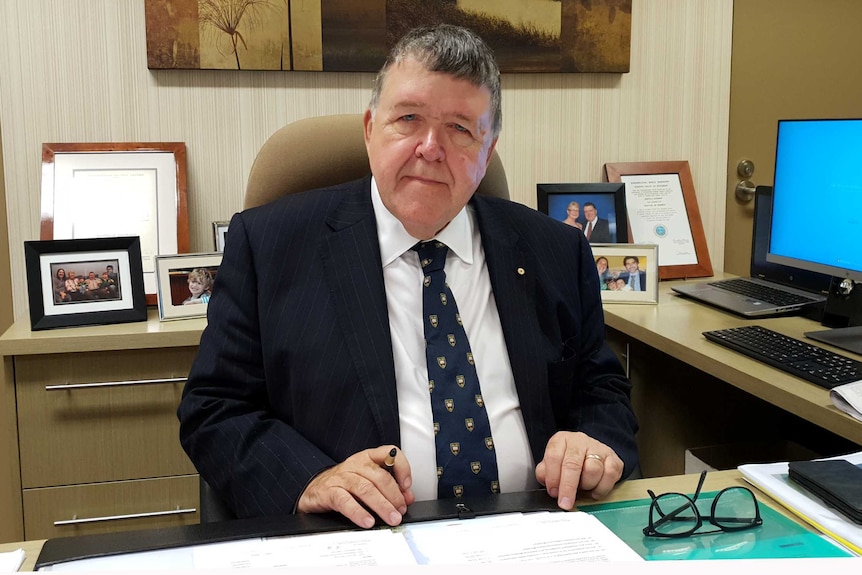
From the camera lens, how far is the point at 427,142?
124cm

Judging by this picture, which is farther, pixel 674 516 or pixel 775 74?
pixel 775 74

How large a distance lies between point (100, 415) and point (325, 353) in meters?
0.85

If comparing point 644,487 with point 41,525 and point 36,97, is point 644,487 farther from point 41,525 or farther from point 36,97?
point 36,97

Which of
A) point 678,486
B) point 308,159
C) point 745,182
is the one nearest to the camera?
point 678,486

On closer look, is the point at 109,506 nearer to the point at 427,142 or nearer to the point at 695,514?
the point at 427,142

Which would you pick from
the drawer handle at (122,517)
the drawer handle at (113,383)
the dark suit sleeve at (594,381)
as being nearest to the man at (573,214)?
the dark suit sleeve at (594,381)

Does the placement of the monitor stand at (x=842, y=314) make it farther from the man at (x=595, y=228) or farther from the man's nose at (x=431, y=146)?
the man's nose at (x=431, y=146)

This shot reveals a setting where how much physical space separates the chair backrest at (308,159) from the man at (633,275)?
3.05ft

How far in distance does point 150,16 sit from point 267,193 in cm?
97

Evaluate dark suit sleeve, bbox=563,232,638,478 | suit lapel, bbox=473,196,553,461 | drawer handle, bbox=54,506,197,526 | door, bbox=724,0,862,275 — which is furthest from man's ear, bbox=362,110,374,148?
door, bbox=724,0,862,275

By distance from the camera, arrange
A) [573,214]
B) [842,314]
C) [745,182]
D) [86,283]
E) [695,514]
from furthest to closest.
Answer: [745,182] → [573,214] → [86,283] → [842,314] → [695,514]

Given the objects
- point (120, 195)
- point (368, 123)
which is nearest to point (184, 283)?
point (120, 195)

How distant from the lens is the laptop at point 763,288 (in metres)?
1.94

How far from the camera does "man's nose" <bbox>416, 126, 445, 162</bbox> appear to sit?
124 centimetres
